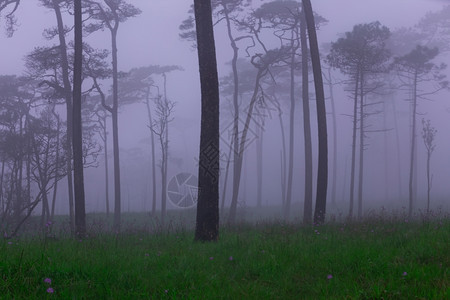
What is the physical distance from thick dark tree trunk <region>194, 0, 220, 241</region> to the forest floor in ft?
3.46

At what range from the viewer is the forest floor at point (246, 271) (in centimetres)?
339

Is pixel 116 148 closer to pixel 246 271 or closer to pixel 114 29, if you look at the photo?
pixel 114 29

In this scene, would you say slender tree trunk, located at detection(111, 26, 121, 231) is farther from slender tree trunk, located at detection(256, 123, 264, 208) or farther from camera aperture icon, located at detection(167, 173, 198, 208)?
slender tree trunk, located at detection(256, 123, 264, 208)

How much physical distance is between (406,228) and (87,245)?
19.3 ft

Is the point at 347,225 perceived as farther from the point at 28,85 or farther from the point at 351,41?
the point at 28,85

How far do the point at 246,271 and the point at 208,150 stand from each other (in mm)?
2959

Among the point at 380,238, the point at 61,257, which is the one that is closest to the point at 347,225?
the point at 380,238


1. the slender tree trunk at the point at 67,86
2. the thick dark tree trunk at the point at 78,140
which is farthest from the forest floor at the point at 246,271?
the slender tree trunk at the point at 67,86

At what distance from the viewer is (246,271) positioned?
433cm

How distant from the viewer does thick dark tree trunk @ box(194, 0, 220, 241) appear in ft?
22.0

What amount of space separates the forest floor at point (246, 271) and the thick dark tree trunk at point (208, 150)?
3.46ft

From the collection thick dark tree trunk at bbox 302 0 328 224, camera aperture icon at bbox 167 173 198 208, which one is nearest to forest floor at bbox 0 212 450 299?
thick dark tree trunk at bbox 302 0 328 224

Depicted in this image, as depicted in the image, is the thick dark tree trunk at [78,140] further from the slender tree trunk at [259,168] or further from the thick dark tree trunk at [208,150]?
the slender tree trunk at [259,168]

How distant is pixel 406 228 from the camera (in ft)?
22.5
